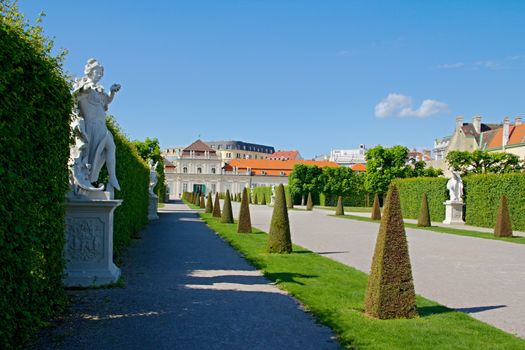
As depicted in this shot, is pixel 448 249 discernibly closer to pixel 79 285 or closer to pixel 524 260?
pixel 524 260

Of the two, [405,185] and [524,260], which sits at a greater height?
[405,185]

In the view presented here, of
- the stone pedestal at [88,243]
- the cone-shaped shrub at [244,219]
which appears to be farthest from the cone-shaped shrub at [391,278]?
the cone-shaped shrub at [244,219]

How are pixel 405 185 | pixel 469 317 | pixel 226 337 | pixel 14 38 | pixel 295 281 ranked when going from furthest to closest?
pixel 405 185 → pixel 295 281 → pixel 469 317 → pixel 226 337 → pixel 14 38

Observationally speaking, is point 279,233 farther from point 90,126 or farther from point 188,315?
point 188,315

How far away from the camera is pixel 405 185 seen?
31109mm

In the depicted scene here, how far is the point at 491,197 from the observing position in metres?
22.9

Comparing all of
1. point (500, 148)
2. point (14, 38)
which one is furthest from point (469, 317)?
point (500, 148)

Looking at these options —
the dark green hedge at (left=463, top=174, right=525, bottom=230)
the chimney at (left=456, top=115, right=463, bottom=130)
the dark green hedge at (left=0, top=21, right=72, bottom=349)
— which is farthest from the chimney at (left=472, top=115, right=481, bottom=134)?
the dark green hedge at (left=0, top=21, right=72, bottom=349)

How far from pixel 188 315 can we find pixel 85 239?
218 centimetres

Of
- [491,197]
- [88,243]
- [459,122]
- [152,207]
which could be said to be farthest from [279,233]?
[459,122]

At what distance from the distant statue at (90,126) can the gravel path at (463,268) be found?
4.84 metres

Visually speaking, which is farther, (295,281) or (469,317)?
(295,281)

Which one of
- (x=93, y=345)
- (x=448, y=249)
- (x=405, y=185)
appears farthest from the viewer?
(x=405, y=185)

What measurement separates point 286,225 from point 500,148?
47.4 meters
